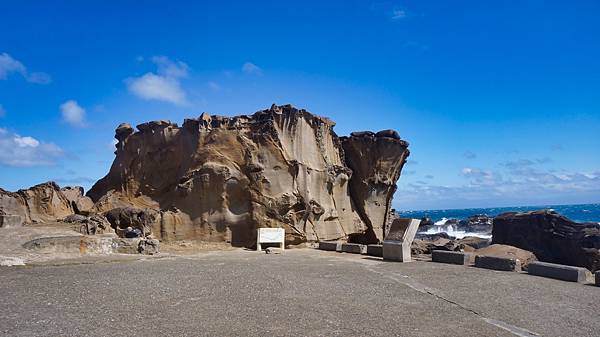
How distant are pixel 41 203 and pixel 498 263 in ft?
61.2

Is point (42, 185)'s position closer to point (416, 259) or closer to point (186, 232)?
point (186, 232)

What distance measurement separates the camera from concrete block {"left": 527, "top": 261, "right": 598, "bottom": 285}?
33.3 ft

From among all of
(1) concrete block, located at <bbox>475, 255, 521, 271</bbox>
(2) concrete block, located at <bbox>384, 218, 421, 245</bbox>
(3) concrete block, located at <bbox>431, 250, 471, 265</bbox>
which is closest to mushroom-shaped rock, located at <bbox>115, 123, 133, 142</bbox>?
(2) concrete block, located at <bbox>384, 218, 421, 245</bbox>

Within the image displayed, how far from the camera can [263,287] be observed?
9.05m

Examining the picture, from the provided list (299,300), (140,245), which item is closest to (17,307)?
(299,300)

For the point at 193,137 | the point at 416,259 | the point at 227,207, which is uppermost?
the point at 193,137

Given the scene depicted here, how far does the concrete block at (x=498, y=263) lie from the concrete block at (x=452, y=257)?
1.56ft

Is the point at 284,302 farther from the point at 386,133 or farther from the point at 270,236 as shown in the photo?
the point at 386,133

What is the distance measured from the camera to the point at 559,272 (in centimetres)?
1058

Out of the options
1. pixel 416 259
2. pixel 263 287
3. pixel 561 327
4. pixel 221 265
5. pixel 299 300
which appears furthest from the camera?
pixel 416 259

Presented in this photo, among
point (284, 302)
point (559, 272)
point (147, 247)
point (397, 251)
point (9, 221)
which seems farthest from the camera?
point (9, 221)

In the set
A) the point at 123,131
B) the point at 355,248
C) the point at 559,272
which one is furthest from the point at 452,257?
the point at 123,131

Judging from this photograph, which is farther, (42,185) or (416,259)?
(42,185)

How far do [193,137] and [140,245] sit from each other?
21.8 ft
